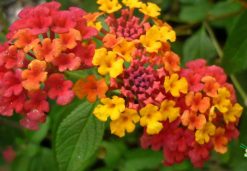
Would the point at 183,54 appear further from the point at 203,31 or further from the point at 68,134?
the point at 68,134

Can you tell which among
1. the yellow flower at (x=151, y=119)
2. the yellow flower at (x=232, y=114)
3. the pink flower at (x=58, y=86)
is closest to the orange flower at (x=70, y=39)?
the pink flower at (x=58, y=86)

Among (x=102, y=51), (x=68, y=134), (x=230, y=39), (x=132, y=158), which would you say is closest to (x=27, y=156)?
(x=132, y=158)

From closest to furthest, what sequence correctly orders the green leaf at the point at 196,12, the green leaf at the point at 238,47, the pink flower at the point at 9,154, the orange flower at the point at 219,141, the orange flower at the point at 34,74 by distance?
the orange flower at the point at 34,74, the orange flower at the point at 219,141, the green leaf at the point at 238,47, the pink flower at the point at 9,154, the green leaf at the point at 196,12

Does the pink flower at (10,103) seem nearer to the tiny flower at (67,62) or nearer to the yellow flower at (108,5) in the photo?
the tiny flower at (67,62)

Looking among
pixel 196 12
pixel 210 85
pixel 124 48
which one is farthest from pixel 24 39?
pixel 196 12

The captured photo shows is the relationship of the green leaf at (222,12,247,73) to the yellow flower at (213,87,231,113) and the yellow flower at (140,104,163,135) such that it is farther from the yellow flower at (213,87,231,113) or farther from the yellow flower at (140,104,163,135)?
the yellow flower at (140,104,163,135)

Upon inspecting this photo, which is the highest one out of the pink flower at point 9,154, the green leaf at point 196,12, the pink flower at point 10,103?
the pink flower at point 10,103

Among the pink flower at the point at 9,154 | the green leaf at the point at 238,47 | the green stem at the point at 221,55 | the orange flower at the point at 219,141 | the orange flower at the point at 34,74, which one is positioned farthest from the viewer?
the pink flower at the point at 9,154

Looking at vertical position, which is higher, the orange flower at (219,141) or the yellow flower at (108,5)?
the yellow flower at (108,5)
